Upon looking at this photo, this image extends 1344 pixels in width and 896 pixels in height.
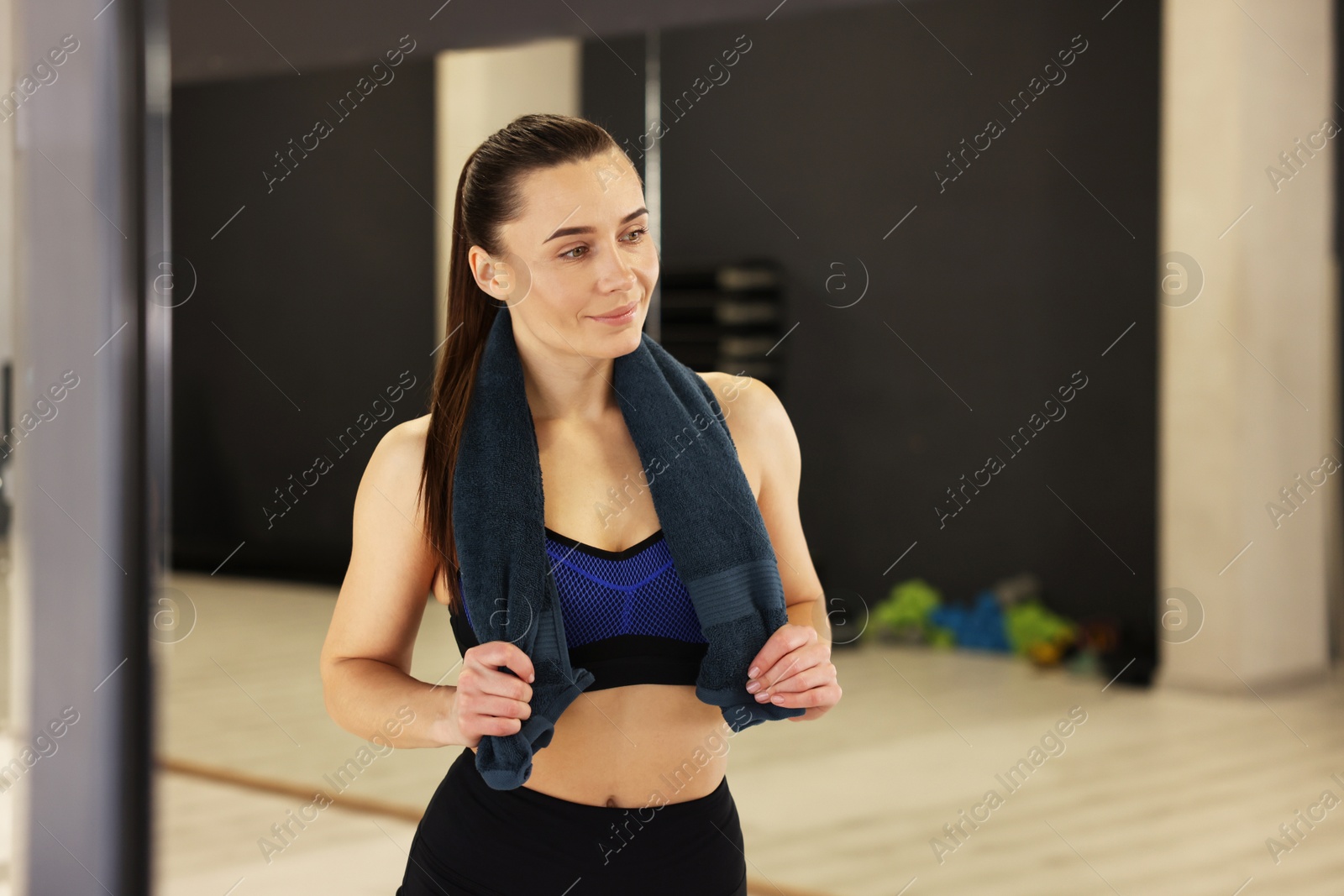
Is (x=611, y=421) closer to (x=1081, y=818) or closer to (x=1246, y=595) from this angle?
(x=1081, y=818)

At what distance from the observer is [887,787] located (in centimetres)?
358

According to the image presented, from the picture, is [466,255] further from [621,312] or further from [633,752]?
[633,752]

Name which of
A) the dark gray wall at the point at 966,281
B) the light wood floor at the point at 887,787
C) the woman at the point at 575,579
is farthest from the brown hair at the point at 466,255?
the dark gray wall at the point at 966,281

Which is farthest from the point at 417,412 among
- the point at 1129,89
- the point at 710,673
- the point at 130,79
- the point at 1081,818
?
the point at 1129,89

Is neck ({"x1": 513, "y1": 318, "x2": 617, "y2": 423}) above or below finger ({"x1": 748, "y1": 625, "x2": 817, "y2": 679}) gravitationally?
above

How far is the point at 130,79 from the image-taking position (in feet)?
6.40

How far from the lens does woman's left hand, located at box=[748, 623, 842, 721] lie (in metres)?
1.06

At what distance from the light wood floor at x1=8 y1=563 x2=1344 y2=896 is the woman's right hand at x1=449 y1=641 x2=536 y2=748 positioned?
129 centimetres

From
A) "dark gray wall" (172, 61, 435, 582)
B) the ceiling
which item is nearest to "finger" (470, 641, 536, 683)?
"dark gray wall" (172, 61, 435, 582)

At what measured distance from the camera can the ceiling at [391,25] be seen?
2.68 m

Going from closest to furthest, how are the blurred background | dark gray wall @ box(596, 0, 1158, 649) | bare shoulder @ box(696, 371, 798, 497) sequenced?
1. bare shoulder @ box(696, 371, 798, 497)
2. the blurred background
3. dark gray wall @ box(596, 0, 1158, 649)

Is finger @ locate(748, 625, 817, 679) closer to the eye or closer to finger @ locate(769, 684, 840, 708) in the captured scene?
finger @ locate(769, 684, 840, 708)

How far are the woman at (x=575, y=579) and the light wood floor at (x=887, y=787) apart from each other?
1146mm

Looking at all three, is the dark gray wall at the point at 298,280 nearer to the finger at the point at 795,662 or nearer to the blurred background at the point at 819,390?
the blurred background at the point at 819,390
